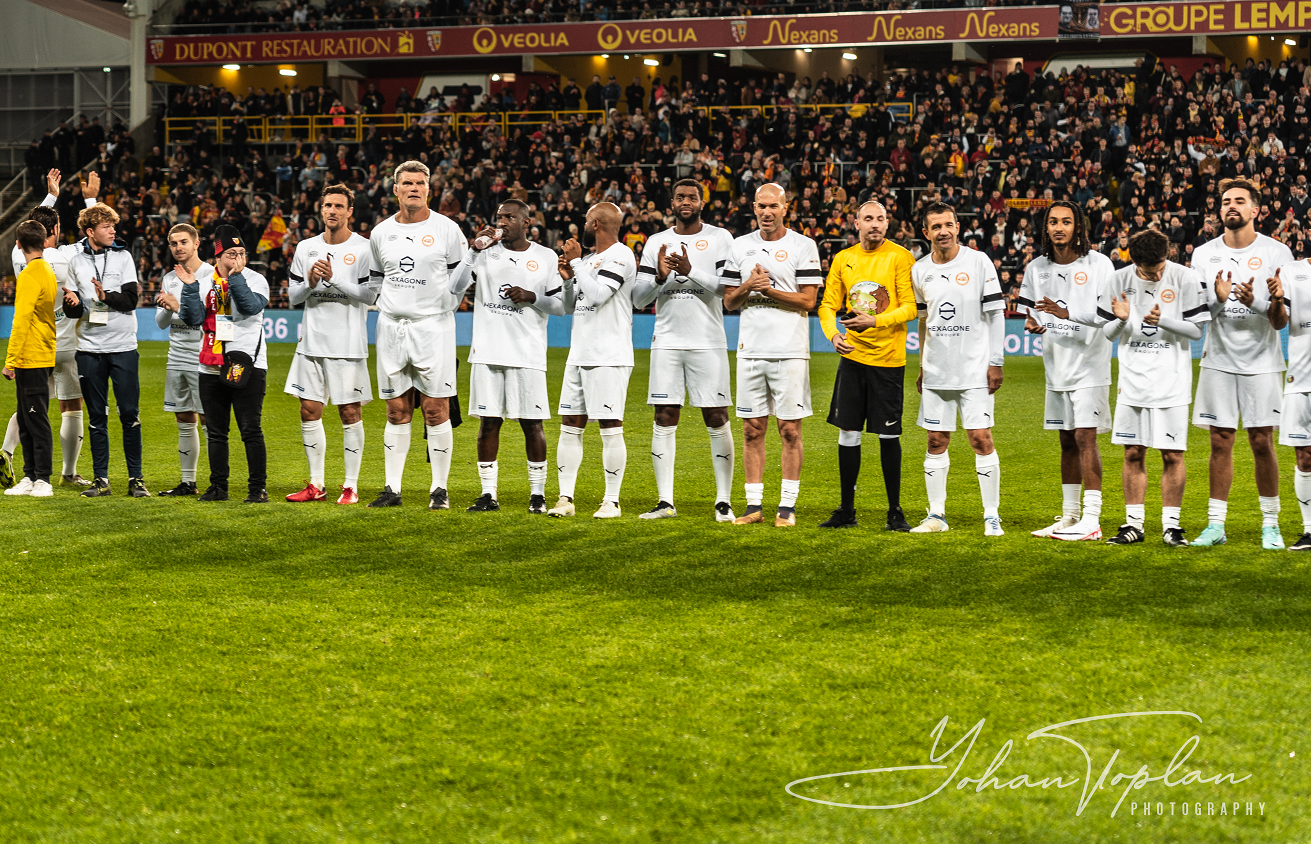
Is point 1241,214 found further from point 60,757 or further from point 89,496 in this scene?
point 89,496

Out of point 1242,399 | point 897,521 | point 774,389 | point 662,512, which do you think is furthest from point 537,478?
point 1242,399

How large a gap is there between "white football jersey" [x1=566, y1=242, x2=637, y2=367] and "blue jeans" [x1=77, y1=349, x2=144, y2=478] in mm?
3560

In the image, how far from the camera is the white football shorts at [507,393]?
8891 mm

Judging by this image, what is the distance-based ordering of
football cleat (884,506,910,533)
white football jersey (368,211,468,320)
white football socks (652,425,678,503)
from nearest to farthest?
football cleat (884,506,910,533), white football socks (652,425,678,503), white football jersey (368,211,468,320)

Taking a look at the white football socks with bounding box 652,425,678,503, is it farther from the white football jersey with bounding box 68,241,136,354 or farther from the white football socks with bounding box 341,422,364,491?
the white football jersey with bounding box 68,241,136,354

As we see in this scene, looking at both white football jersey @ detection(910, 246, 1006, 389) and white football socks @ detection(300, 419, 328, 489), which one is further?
white football socks @ detection(300, 419, 328, 489)

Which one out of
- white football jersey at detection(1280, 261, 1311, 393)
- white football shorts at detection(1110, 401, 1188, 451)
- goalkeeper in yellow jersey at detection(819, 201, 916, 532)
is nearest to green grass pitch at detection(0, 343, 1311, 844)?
goalkeeper in yellow jersey at detection(819, 201, 916, 532)

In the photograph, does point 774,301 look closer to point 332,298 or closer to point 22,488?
point 332,298

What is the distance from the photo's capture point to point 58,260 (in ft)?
32.8

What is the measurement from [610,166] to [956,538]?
81.8 feet

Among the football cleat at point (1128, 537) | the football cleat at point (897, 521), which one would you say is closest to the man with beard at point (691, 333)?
the football cleat at point (897, 521)

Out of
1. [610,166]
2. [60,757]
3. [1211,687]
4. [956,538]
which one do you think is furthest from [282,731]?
[610,166]

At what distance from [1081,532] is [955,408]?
1.07 meters

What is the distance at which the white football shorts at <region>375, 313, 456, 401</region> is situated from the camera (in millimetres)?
9016
